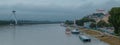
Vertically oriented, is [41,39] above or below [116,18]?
below

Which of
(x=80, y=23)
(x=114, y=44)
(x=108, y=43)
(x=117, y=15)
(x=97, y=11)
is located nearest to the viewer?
(x=114, y=44)

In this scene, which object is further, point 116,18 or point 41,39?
point 41,39

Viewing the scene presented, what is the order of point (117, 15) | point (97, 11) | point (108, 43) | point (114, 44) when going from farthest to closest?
point (97, 11), point (117, 15), point (108, 43), point (114, 44)

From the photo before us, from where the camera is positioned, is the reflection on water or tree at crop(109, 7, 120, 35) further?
tree at crop(109, 7, 120, 35)

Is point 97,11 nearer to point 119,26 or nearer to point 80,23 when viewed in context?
point 80,23

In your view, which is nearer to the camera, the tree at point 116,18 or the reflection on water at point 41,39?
the reflection on water at point 41,39

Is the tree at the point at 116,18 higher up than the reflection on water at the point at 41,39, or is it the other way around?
the tree at the point at 116,18

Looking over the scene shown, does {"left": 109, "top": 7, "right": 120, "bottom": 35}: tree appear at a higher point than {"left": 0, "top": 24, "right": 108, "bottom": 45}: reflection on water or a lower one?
higher

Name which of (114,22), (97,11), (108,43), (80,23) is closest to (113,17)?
(114,22)

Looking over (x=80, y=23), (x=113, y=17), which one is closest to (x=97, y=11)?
(x=80, y=23)

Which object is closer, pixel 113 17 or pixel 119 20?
pixel 119 20

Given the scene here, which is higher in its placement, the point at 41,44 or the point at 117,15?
the point at 117,15
